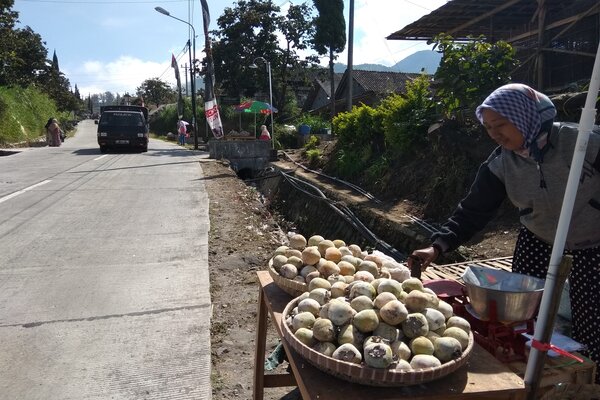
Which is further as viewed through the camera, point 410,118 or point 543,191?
point 410,118

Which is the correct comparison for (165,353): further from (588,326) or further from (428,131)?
(428,131)

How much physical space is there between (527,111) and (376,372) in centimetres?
142

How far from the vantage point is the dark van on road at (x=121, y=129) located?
19484 mm

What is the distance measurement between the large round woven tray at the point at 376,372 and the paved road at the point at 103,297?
1610 millimetres

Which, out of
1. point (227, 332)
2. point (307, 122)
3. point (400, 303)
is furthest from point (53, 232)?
point (307, 122)

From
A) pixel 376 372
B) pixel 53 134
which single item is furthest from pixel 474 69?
pixel 53 134

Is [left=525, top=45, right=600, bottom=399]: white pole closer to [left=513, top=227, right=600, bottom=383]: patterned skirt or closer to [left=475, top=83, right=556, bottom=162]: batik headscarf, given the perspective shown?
[left=475, top=83, right=556, bottom=162]: batik headscarf

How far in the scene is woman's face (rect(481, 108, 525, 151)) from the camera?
2193 mm

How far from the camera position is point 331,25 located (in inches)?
1092

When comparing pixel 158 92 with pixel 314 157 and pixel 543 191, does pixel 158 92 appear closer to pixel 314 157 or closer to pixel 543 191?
pixel 314 157

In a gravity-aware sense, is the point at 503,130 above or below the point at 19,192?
above

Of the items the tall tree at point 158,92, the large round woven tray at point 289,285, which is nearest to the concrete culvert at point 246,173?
the large round woven tray at point 289,285

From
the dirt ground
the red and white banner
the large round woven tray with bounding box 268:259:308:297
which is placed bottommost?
the dirt ground

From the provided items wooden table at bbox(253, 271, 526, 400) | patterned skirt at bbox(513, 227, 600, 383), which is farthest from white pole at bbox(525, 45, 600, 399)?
patterned skirt at bbox(513, 227, 600, 383)
